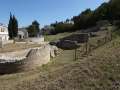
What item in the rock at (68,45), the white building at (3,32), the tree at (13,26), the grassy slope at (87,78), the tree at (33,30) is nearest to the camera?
the grassy slope at (87,78)

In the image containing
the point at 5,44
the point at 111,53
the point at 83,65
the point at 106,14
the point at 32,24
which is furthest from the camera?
the point at 32,24

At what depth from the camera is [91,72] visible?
14.7 metres

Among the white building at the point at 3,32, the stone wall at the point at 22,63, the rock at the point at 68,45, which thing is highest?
the white building at the point at 3,32

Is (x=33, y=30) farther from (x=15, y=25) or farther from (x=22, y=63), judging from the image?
(x=22, y=63)

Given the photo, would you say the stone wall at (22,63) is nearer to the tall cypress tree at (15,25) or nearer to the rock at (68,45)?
the rock at (68,45)

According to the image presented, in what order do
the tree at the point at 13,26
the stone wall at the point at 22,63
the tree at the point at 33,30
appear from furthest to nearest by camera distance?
the tree at the point at 33,30 < the tree at the point at 13,26 < the stone wall at the point at 22,63

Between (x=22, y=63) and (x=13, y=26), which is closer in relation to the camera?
(x=22, y=63)

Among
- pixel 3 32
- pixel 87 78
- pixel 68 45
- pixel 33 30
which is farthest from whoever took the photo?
pixel 33 30

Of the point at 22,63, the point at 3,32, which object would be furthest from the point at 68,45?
the point at 3,32

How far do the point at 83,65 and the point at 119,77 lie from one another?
11.3 ft

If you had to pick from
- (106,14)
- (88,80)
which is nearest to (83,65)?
(88,80)

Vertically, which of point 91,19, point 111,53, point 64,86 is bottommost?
point 64,86

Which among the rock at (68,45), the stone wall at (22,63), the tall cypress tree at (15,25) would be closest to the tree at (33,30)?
the tall cypress tree at (15,25)

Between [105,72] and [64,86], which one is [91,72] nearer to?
[105,72]
